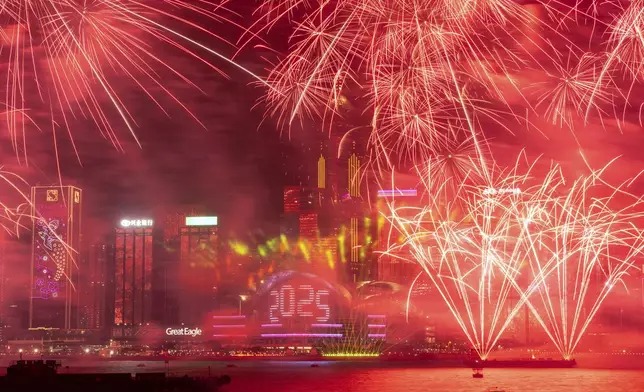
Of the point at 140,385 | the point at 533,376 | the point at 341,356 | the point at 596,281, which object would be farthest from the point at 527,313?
the point at 140,385

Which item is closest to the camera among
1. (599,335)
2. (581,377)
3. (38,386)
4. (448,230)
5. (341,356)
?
(448,230)

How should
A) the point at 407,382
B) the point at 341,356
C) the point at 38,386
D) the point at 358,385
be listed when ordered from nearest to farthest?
the point at 38,386, the point at 358,385, the point at 407,382, the point at 341,356

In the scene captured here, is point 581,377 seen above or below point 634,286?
below

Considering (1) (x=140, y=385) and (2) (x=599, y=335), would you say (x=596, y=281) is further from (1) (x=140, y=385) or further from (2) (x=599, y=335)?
(1) (x=140, y=385)

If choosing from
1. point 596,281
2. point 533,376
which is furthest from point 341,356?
point 533,376

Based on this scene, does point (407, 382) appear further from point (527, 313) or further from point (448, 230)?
point (527, 313)

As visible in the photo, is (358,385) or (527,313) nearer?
(358,385)
